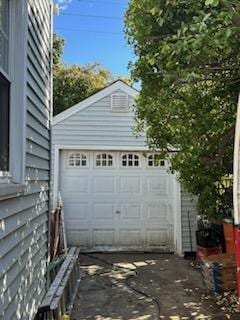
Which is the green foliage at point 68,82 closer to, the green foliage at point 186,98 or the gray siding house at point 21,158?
the green foliage at point 186,98

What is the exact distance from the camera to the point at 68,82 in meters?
20.9

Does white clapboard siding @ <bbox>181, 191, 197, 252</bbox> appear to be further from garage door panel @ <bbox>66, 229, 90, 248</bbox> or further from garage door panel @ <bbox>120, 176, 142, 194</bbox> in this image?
garage door panel @ <bbox>66, 229, 90, 248</bbox>

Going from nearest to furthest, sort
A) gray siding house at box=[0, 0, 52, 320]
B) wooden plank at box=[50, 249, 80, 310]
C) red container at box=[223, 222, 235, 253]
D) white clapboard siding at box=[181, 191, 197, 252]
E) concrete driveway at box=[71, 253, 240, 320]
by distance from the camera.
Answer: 1. gray siding house at box=[0, 0, 52, 320]
2. wooden plank at box=[50, 249, 80, 310]
3. concrete driveway at box=[71, 253, 240, 320]
4. red container at box=[223, 222, 235, 253]
5. white clapboard siding at box=[181, 191, 197, 252]

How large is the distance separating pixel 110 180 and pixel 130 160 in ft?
2.32

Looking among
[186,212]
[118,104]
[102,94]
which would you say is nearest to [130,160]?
[118,104]

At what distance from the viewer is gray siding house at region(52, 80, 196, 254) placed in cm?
1027

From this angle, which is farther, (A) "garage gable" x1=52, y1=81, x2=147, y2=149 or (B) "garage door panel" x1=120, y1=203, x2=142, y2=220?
(B) "garage door panel" x1=120, y1=203, x2=142, y2=220

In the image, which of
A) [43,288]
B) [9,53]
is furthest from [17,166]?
[43,288]

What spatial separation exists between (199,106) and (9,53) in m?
3.31

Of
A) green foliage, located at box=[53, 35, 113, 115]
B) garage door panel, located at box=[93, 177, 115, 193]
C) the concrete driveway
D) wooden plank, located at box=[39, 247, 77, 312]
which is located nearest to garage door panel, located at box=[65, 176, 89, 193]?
garage door panel, located at box=[93, 177, 115, 193]

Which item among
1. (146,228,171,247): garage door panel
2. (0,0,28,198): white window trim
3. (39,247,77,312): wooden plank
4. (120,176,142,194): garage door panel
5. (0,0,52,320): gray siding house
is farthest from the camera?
(120,176,142,194): garage door panel

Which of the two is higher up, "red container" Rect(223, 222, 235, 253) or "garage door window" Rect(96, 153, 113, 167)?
"garage door window" Rect(96, 153, 113, 167)

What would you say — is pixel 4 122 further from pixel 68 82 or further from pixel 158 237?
pixel 68 82

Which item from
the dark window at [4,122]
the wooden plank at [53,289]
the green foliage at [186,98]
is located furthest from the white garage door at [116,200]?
the dark window at [4,122]
